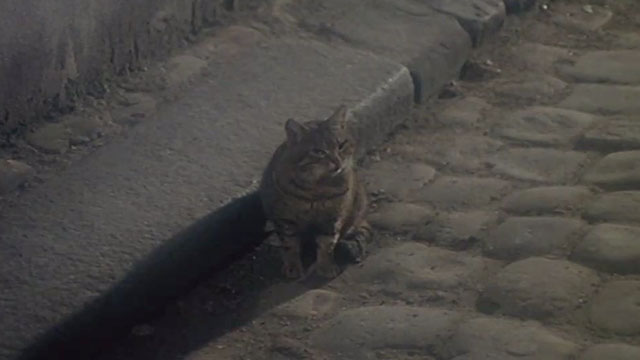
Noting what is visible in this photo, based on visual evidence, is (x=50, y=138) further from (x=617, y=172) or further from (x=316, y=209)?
(x=617, y=172)

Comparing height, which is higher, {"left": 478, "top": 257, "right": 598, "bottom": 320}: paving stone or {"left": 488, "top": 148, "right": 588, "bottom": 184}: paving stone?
{"left": 478, "top": 257, "right": 598, "bottom": 320}: paving stone

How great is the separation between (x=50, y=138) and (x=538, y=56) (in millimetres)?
2570

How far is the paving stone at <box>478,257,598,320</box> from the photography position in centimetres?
502

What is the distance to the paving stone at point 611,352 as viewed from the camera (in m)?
4.64

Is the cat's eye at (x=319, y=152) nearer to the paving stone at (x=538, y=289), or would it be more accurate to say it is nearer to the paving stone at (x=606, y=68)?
the paving stone at (x=538, y=289)

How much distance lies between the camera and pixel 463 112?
22.3ft

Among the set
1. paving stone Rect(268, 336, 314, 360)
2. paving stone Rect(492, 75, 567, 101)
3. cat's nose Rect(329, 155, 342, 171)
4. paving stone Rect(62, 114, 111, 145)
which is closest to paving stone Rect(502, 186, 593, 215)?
cat's nose Rect(329, 155, 342, 171)

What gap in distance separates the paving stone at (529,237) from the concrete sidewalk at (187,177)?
876 mm

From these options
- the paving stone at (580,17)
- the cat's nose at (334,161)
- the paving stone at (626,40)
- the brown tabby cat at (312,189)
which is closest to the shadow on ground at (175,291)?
the brown tabby cat at (312,189)

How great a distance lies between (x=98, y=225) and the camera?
5305 millimetres

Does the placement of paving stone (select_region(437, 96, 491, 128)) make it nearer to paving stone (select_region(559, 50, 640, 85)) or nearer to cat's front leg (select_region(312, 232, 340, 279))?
paving stone (select_region(559, 50, 640, 85))

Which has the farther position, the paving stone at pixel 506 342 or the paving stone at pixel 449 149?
the paving stone at pixel 449 149

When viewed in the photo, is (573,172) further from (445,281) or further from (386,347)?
(386,347)

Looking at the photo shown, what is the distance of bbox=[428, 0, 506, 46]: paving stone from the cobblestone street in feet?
1.08
